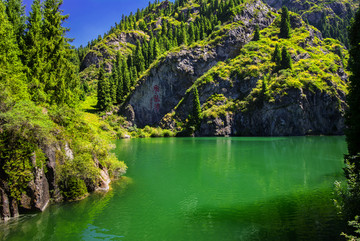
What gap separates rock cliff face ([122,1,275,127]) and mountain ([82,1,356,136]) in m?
0.54

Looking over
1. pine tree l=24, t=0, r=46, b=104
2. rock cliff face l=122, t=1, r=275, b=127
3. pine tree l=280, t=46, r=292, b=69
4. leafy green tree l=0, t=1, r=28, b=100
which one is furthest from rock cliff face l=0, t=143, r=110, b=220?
pine tree l=280, t=46, r=292, b=69

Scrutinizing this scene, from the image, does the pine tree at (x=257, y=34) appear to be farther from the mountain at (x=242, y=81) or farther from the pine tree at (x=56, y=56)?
the pine tree at (x=56, y=56)

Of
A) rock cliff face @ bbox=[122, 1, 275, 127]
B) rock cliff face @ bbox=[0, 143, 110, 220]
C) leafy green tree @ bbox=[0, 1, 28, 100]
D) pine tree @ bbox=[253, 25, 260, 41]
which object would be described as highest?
pine tree @ bbox=[253, 25, 260, 41]

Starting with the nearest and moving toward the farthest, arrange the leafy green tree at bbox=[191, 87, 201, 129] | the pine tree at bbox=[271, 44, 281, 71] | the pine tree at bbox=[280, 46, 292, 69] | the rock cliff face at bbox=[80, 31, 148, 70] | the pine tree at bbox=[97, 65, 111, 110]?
the pine tree at bbox=[280, 46, 292, 69], the leafy green tree at bbox=[191, 87, 201, 129], the pine tree at bbox=[271, 44, 281, 71], the pine tree at bbox=[97, 65, 111, 110], the rock cliff face at bbox=[80, 31, 148, 70]

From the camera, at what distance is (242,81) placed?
10931 cm

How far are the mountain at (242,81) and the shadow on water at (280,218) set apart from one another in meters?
80.5

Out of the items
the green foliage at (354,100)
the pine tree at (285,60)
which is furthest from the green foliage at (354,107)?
the pine tree at (285,60)

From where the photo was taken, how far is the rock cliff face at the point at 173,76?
12069 centimetres

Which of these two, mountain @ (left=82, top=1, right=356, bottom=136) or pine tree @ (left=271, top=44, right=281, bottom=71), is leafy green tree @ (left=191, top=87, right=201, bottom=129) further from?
pine tree @ (left=271, top=44, right=281, bottom=71)

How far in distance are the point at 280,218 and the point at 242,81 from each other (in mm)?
101531

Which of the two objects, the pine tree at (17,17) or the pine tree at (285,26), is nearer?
the pine tree at (17,17)

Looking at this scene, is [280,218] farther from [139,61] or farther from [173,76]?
[139,61]

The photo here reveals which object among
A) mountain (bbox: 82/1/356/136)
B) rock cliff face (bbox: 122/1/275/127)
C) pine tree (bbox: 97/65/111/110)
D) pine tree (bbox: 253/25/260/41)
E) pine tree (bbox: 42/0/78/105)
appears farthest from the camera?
pine tree (bbox: 253/25/260/41)

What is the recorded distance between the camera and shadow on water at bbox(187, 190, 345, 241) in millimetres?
11951
